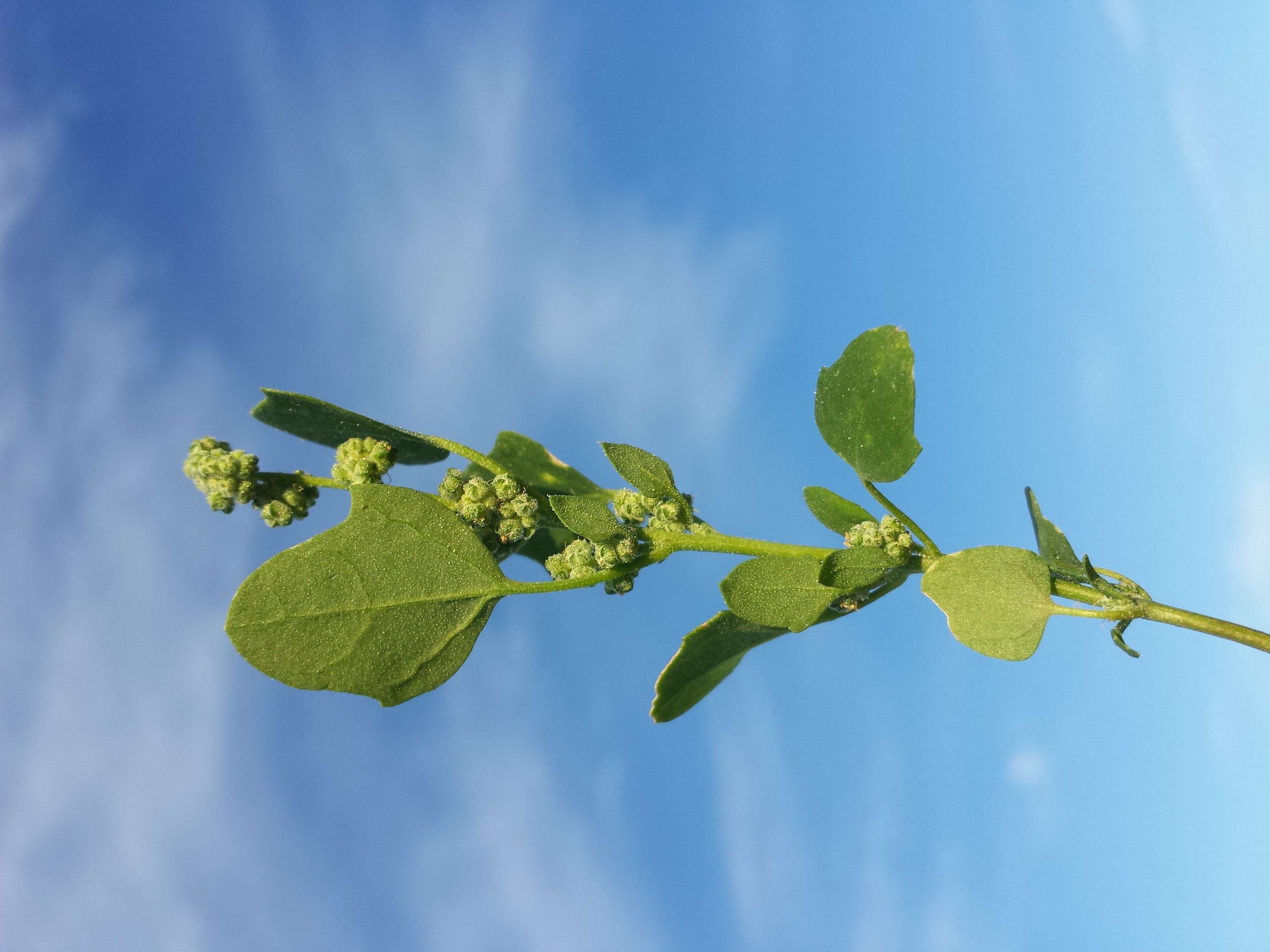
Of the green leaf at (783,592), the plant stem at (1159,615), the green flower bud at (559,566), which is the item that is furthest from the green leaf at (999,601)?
the green flower bud at (559,566)

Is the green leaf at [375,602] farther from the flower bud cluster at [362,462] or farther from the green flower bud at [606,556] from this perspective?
the green flower bud at [606,556]

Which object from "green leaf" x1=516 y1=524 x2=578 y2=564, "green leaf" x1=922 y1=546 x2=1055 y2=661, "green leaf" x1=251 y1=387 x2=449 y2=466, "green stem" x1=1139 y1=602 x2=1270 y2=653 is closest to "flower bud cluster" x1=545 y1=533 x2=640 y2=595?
"green leaf" x1=516 y1=524 x2=578 y2=564

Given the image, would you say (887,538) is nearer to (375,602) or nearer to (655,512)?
(655,512)

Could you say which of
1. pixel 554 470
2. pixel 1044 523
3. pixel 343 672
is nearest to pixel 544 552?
pixel 554 470

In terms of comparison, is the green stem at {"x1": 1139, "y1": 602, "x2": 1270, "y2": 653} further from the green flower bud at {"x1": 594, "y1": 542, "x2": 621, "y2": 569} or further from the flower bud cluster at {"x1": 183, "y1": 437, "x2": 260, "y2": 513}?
the flower bud cluster at {"x1": 183, "y1": 437, "x2": 260, "y2": 513}

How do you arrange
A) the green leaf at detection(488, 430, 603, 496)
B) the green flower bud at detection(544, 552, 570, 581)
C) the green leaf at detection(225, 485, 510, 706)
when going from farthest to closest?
the green leaf at detection(488, 430, 603, 496) < the green flower bud at detection(544, 552, 570, 581) < the green leaf at detection(225, 485, 510, 706)

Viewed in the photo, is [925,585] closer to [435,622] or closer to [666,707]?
[666,707]

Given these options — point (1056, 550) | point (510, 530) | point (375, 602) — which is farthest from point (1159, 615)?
point (375, 602)
